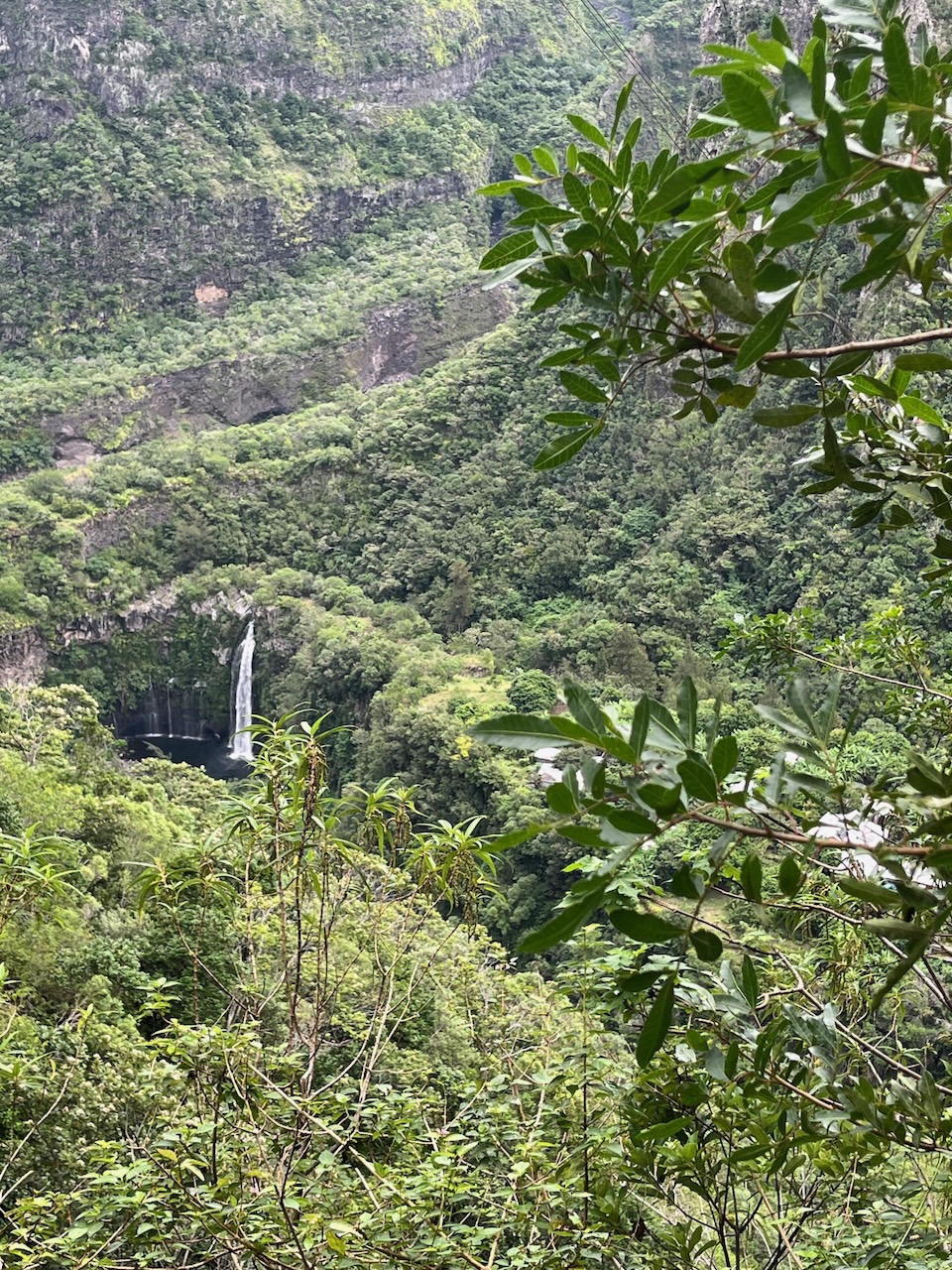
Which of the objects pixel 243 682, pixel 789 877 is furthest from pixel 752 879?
pixel 243 682

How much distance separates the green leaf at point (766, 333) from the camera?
1.98 ft

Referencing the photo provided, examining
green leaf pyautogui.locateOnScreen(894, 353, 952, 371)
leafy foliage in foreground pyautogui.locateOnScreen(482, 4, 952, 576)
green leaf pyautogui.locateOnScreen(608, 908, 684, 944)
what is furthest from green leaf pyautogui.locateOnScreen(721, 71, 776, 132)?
green leaf pyautogui.locateOnScreen(608, 908, 684, 944)

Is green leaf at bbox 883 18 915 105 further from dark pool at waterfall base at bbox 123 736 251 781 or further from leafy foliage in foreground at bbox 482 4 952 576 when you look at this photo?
dark pool at waterfall base at bbox 123 736 251 781

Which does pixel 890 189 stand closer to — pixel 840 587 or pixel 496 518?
pixel 840 587

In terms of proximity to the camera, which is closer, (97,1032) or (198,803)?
(97,1032)

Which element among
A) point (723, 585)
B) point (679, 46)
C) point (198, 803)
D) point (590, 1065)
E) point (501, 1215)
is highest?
point (679, 46)

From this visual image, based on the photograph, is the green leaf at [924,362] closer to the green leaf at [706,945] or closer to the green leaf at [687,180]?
the green leaf at [687,180]

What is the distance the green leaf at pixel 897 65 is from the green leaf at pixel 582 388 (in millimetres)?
290

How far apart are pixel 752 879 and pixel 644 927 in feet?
0.56

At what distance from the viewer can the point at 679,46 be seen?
30125 millimetres

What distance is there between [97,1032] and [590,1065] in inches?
131

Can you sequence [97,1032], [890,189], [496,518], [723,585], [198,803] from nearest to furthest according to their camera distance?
[890,189], [97,1032], [198,803], [723,585], [496,518]

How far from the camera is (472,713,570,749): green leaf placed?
612 millimetres

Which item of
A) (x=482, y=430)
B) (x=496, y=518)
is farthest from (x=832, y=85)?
(x=482, y=430)
